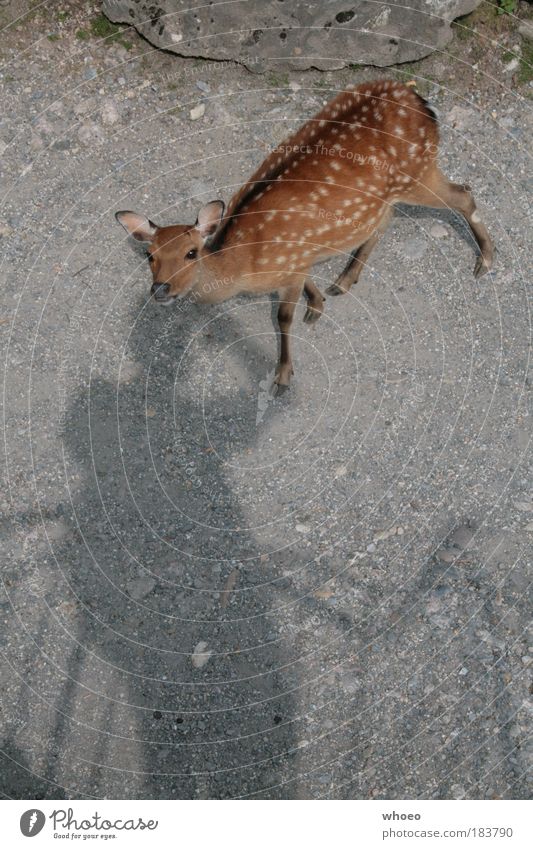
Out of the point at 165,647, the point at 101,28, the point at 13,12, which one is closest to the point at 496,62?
the point at 101,28

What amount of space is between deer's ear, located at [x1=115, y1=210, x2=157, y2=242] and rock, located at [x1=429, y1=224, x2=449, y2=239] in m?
2.18

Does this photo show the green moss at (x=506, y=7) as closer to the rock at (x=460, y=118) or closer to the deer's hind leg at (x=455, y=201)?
the rock at (x=460, y=118)

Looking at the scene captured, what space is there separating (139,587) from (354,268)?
2720mm

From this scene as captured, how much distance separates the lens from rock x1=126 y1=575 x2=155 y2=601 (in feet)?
18.4

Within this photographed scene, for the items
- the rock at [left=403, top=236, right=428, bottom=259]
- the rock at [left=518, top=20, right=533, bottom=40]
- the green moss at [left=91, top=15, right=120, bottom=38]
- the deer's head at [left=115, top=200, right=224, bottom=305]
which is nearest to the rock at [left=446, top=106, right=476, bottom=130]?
the rock at [left=518, top=20, right=533, bottom=40]

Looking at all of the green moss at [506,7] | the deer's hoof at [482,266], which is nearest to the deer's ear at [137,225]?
the deer's hoof at [482,266]

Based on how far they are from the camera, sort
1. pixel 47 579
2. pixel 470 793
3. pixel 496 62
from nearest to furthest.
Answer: pixel 470 793, pixel 47 579, pixel 496 62

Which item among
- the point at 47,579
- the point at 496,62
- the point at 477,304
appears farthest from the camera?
the point at 496,62

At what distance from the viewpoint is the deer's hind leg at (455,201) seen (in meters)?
5.69

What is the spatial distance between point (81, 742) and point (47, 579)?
3.47 ft

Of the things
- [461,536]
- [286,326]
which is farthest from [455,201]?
[461,536]

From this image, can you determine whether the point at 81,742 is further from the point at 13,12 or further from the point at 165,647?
the point at 13,12

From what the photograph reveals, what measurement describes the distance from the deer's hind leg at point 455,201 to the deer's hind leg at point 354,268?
15.5 inches

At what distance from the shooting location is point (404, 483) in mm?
5859
